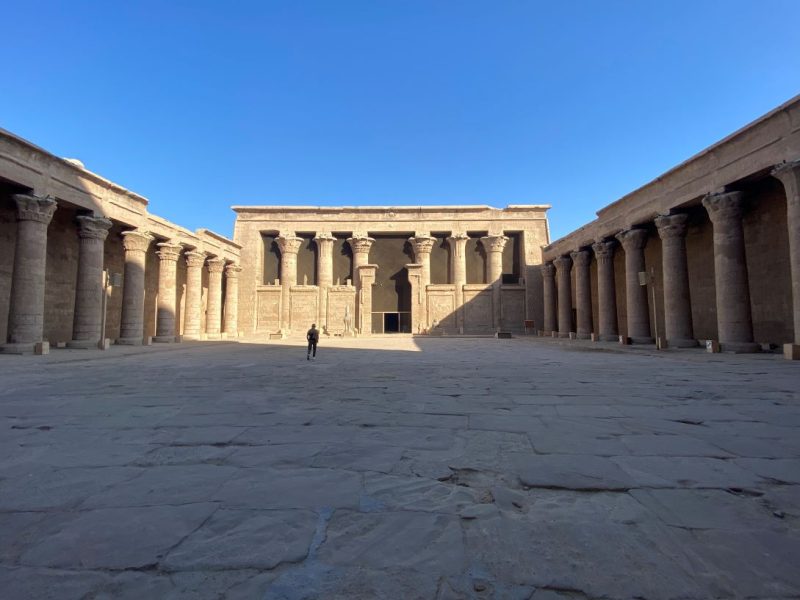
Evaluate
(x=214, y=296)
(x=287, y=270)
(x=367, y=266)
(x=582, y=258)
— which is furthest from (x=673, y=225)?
(x=287, y=270)

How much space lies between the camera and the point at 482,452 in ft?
10.5

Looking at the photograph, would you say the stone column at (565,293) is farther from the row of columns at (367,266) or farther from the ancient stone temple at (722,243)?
the row of columns at (367,266)

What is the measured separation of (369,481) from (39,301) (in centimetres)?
1572

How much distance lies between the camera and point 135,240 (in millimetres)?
18281

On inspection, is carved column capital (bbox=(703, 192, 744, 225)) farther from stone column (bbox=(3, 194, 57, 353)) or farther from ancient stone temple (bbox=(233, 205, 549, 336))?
stone column (bbox=(3, 194, 57, 353))

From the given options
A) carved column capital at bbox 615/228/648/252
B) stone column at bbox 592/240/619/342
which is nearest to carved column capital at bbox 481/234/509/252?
stone column at bbox 592/240/619/342

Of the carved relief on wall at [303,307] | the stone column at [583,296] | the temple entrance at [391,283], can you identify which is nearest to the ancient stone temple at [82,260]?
the carved relief on wall at [303,307]

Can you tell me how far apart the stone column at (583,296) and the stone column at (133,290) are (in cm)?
2197

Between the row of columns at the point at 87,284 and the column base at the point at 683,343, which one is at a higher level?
the row of columns at the point at 87,284

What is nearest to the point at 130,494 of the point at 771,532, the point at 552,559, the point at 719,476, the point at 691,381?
the point at 552,559

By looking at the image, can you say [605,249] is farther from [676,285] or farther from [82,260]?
[82,260]

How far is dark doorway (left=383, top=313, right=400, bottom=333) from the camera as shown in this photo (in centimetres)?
3431

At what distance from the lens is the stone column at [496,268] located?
31.6 meters

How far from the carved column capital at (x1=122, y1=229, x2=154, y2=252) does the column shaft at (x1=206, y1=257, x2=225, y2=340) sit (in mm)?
7701
